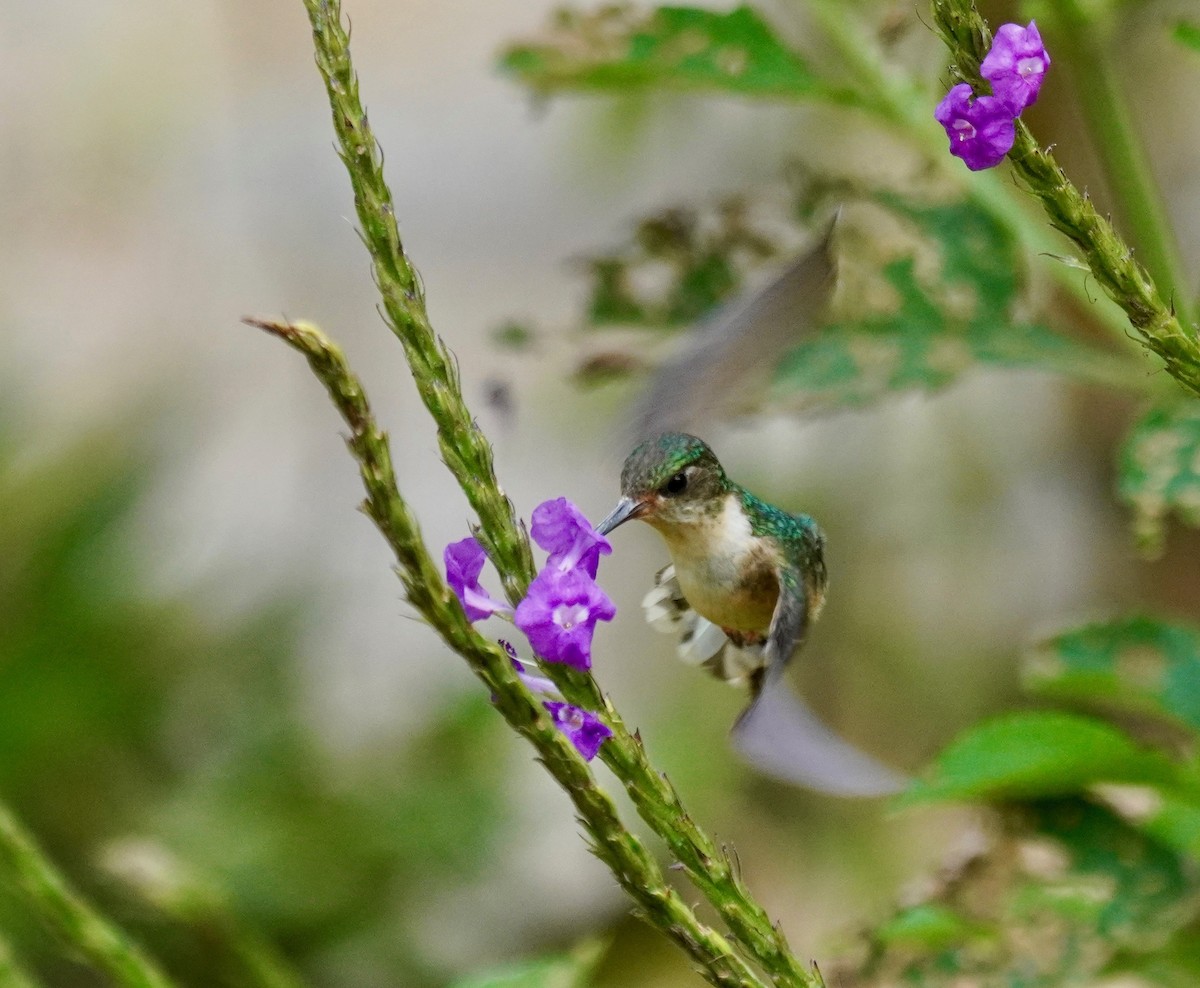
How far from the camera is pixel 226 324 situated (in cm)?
586

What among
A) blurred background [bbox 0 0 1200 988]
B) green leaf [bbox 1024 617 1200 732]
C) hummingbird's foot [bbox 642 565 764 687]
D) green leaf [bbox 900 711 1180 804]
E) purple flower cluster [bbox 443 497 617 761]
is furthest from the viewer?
blurred background [bbox 0 0 1200 988]

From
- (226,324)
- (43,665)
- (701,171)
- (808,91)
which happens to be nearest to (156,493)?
(43,665)

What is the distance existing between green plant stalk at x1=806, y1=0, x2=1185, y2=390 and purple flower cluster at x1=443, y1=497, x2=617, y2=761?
1.37m

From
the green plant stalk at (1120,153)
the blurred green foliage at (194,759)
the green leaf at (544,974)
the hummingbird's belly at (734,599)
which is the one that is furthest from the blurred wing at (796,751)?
the blurred green foliage at (194,759)

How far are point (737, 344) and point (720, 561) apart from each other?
0.92ft

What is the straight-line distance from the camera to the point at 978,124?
2.92ft

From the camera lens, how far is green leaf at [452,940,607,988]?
1.56 m

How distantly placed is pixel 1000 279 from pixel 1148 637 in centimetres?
58

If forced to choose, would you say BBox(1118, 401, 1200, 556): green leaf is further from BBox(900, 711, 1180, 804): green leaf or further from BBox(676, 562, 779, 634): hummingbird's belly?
BBox(676, 562, 779, 634): hummingbird's belly

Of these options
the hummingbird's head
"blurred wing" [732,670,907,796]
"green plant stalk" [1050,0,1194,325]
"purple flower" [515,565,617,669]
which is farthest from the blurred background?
"purple flower" [515,565,617,669]

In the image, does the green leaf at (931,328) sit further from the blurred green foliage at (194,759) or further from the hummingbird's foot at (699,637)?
the blurred green foliage at (194,759)

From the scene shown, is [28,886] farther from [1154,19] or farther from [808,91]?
[1154,19]

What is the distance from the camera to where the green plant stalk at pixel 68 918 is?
138 centimetres

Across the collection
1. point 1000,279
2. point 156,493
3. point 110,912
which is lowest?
point 110,912
